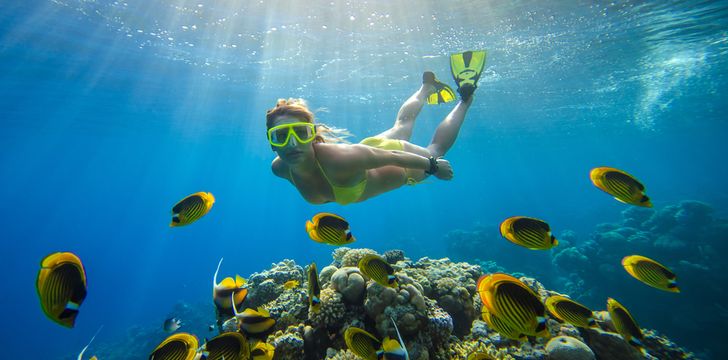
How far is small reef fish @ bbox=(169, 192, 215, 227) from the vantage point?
2850 mm

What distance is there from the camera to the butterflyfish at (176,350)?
236 centimetres

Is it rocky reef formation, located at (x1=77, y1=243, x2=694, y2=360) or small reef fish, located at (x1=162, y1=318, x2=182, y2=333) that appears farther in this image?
small reef fish, located at (x1=162, y1=318, x2=182, y2=333)

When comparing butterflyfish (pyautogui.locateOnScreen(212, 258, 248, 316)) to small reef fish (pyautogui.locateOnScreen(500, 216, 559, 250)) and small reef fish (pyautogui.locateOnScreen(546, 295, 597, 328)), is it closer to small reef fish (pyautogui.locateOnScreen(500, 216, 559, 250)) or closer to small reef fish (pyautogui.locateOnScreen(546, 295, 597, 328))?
small reef fish (pyautogui.locateOnScreen(500, 216, 559, 250))

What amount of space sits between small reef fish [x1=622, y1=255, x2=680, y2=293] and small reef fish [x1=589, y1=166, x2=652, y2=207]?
0.71 metres

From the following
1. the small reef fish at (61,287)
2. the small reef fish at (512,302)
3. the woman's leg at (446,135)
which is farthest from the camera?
the woman's leg at (446,135)

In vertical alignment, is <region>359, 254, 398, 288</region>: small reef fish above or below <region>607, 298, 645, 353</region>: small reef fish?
above

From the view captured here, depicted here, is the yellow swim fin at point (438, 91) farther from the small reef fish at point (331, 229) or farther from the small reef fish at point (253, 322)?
the small reef fish at point (253, 322)

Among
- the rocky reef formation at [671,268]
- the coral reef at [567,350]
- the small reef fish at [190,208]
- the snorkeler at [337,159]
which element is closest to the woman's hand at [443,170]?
the snorkeler at [337,159]

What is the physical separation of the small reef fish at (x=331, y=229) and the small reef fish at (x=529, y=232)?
149 centimetres

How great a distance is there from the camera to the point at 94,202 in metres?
99.2

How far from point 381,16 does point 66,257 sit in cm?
1483

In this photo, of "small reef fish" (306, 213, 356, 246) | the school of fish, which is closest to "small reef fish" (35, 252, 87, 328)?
the school of fish

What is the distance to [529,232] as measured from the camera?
2.58 m

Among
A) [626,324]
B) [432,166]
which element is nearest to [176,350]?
[432,166]
